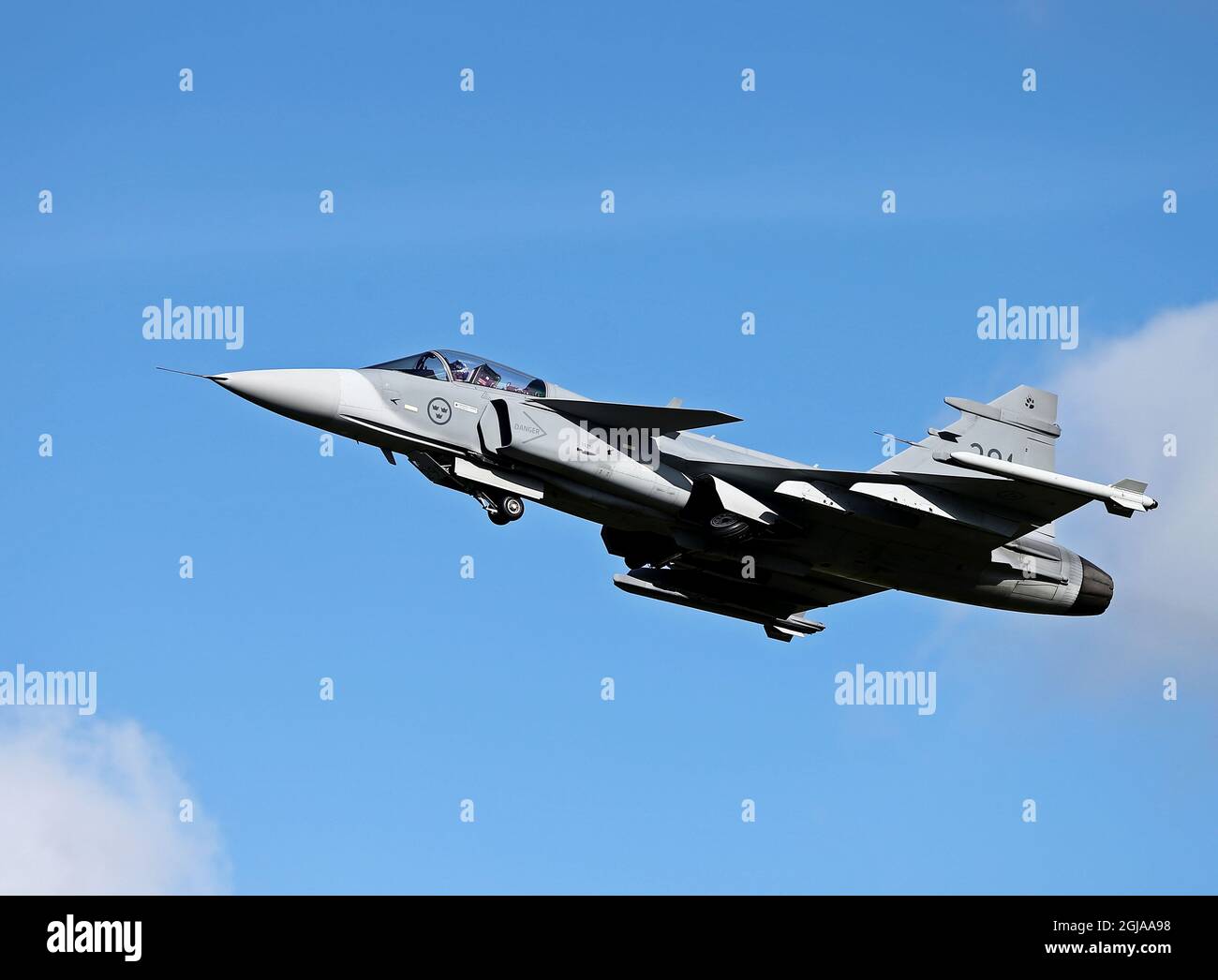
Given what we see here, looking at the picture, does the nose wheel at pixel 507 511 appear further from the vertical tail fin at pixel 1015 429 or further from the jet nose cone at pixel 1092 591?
the jet nose cone at pixel 1092 591

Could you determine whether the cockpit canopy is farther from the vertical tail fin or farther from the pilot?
the vertical tail fin

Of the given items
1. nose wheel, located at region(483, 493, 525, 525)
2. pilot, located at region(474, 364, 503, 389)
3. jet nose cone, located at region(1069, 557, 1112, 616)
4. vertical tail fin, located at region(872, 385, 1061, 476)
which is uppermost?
pilot, located at region(474, 364, 503, 389)

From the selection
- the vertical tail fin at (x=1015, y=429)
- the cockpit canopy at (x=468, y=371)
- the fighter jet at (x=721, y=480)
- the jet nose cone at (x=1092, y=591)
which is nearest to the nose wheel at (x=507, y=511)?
the fighter jet at (x=721, y=480)

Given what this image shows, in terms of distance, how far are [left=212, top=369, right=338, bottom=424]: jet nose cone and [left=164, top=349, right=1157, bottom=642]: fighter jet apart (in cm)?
2

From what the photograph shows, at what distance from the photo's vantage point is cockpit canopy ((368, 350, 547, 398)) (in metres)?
23.1

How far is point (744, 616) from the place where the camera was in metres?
27.9

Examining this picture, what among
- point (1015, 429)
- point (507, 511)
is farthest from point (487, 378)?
point (1015, 429)

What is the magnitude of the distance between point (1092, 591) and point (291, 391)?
13.4m

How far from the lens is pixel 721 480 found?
23.7m

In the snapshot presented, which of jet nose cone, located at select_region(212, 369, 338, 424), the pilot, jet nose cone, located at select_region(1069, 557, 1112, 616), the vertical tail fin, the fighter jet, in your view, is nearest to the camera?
jet nose cone, located at select_region(212, 369, 338, 424)

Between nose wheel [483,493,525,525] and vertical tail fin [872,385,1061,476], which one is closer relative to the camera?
nose wheel [483,493,525,525]

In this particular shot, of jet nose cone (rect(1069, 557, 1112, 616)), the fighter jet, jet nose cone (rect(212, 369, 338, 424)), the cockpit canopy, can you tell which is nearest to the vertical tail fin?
the fighter jet
